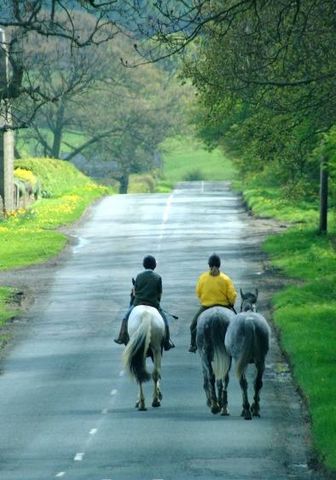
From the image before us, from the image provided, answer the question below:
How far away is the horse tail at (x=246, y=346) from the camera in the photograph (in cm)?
2220

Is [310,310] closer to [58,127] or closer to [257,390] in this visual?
[257,390]

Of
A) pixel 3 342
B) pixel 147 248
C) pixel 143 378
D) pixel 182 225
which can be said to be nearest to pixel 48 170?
pixel 182 225

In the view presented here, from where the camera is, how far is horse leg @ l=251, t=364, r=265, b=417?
2248cm

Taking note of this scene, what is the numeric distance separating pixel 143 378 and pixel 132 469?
5.07 metres

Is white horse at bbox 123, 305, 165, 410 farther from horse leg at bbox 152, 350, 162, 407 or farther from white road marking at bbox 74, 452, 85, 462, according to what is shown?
white road marking at bbox 74, 452, 85, 462

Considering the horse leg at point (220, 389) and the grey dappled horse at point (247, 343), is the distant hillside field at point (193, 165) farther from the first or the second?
the grey dappled horse at point (247, 343)

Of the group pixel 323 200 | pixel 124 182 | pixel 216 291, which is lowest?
pixel 216 291

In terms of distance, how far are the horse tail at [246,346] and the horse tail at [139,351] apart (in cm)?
173

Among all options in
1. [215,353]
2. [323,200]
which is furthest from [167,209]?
[215,353]

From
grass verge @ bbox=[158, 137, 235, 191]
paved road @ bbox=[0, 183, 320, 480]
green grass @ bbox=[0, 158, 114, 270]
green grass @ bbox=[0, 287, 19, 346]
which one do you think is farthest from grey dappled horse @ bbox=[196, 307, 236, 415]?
grass verge @ bbox=[158, 137, 235, 191]

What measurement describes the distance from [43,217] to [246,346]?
4653 centimetres

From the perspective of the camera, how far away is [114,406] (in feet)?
79.3

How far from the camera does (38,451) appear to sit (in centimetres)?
2003

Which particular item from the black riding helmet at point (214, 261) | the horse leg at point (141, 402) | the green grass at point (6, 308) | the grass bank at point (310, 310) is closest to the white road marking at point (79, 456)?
the grass bank at point (310, 310)
